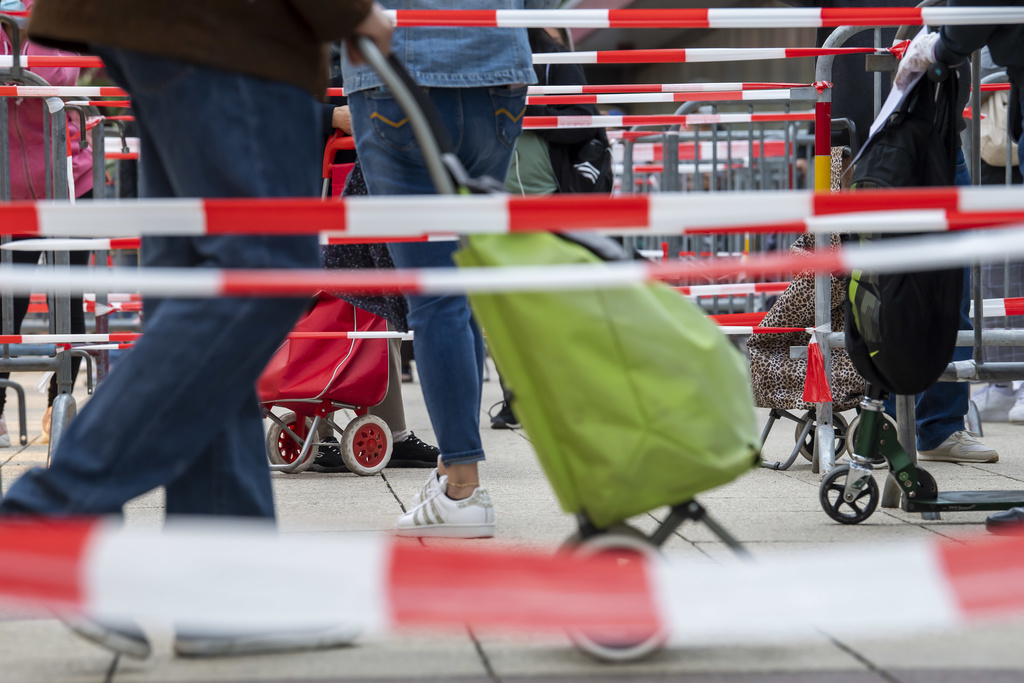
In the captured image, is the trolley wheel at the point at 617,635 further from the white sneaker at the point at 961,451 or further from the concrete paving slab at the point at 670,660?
the white sneaker at the point at 961,451

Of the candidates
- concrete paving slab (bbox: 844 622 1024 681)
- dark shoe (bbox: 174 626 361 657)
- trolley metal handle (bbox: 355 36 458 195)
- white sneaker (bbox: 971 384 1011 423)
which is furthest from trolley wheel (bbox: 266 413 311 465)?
white sneaker (bbox: 971 384 1011 423)

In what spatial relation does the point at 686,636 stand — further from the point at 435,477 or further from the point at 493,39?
the point at 493,39

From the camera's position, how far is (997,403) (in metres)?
6.14

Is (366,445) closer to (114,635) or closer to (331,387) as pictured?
(331,387)

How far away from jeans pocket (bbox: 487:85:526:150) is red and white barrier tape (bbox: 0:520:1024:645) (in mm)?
1812

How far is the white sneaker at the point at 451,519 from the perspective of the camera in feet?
10.1

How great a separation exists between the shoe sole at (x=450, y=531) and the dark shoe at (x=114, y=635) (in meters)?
1.13

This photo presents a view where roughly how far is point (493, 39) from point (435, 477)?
1207 mm

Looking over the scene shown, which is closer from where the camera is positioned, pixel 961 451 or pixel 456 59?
pixel 456 59

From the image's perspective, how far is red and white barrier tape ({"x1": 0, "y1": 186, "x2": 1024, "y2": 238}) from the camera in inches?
75.8

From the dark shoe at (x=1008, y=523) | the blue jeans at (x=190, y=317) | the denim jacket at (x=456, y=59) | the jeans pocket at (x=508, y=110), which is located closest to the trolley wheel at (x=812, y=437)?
the dark shoe at (x=1008, y=523)

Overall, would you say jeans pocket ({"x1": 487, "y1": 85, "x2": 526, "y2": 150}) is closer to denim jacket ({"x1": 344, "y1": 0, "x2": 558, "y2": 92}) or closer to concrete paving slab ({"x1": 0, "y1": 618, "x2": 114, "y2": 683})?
denim jacket ({"x1": 344, "y1": 0, "x2": 558, "y2": 92})

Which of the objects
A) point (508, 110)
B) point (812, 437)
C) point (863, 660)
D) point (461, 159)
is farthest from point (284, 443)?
point (863, 660)

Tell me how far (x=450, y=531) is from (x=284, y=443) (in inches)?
66.1
